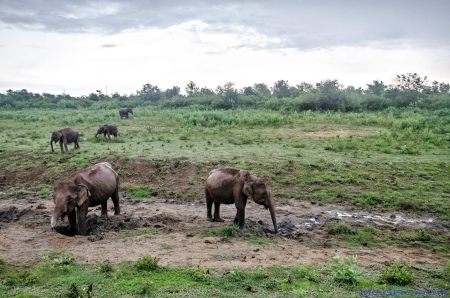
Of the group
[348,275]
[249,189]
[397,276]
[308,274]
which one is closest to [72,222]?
[249,189]

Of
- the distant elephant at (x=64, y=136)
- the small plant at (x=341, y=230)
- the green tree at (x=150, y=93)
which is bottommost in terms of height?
the small plant at (x=341, y=230)

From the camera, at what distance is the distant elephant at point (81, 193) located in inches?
376

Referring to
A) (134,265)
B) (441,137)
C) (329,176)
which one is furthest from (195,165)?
(441,137)

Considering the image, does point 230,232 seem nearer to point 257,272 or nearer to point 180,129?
point 257,272

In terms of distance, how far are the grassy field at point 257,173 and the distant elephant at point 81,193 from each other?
1.65 meters

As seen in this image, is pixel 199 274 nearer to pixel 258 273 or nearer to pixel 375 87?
pixel 258 273

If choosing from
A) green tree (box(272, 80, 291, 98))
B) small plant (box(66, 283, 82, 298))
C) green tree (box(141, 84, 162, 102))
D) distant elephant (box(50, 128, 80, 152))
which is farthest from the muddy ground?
green tree (box(141, 84, 162, 102))

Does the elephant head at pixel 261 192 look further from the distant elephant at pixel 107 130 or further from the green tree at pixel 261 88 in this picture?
the green tree at pixel 261 88

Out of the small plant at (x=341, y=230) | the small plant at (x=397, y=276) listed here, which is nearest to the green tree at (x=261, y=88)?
the small plant at (x=341, y=230)

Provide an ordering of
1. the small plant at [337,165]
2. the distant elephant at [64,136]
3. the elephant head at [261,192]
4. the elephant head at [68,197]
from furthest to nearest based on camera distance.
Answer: the distant elephant at [64,136] → the small plant at [337,165] → the elephant head at [261,192] → the elephant head at [68,197]

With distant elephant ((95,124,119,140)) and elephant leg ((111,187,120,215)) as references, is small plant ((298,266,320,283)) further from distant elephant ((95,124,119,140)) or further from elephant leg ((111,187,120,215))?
distant elephant ((95,124,119,140))

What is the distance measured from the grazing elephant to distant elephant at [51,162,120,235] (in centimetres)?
276

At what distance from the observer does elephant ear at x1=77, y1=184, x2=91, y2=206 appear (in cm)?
972

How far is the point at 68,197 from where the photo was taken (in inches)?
377
